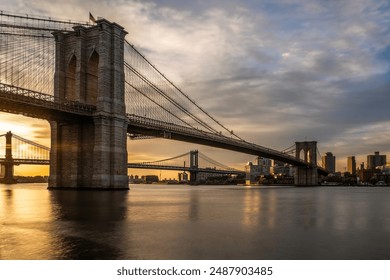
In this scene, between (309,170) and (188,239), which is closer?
(188,239)

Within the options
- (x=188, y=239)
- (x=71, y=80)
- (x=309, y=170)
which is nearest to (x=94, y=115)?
(x=71, y=80)

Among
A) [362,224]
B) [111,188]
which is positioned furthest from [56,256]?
[111,188]

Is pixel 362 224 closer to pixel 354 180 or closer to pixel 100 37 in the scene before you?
pixel 100 37

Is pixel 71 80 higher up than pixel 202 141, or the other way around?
pixel 71 80

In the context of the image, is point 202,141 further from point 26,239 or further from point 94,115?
point 26,239

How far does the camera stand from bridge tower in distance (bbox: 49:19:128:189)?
48.8 m

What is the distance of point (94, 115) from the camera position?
159 ft

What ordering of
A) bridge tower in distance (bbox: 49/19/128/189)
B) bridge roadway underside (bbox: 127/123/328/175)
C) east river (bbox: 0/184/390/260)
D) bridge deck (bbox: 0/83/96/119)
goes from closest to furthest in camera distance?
1. east river (bbox: 0/184/390/260)
2. bridge deck (bbox: 0/83/96/119)
3. bridge tower in distance (bbox: 49/19/128/189)
4. bridge roadway underside (bbox: 127/123/328/175)

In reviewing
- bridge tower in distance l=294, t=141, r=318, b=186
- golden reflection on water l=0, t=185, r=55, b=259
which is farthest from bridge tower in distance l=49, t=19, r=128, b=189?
bridge tower in distance l=294, t=141, r=318, b=186

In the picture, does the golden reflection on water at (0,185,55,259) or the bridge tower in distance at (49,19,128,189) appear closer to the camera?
the golden reflection on water at (0,185,55,259)

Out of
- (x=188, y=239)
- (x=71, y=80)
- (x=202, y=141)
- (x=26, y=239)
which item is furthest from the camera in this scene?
(x=202, y=141)

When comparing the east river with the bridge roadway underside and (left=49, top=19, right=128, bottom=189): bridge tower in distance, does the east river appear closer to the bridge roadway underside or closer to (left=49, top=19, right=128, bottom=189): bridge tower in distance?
(left=49, top=19, right=128, bottom=189): bridge tower in distance
